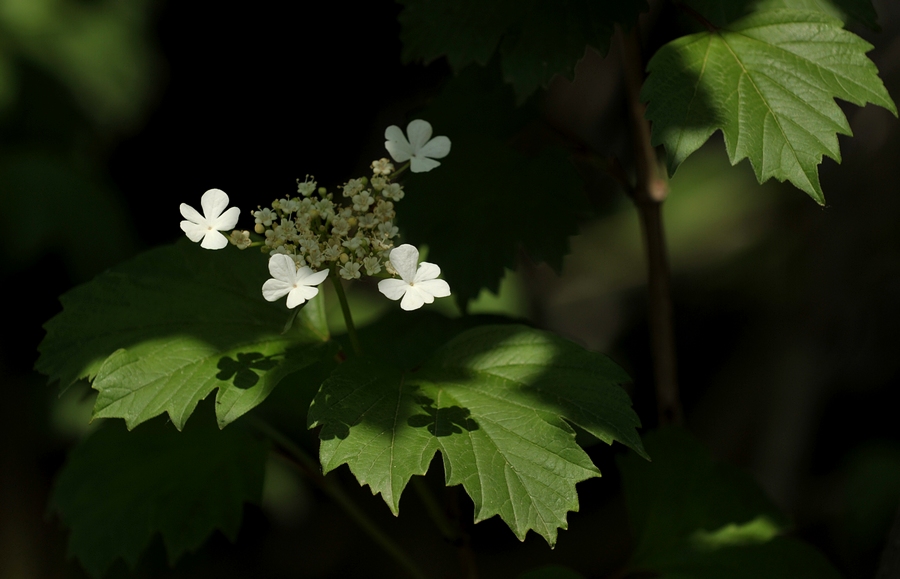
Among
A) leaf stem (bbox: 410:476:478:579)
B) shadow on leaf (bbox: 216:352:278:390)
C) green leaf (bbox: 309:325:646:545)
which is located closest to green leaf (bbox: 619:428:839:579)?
leaf stem (bbox: 410:476:478:579)

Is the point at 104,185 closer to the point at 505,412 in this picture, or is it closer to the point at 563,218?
the point at 563,218

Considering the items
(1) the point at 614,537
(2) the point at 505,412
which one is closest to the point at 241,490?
(2) the point at 505,412

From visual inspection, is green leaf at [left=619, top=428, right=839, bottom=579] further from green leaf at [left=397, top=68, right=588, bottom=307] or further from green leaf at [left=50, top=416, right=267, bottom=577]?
green leaf at [left=50, top=416, right=267, bottom=577]

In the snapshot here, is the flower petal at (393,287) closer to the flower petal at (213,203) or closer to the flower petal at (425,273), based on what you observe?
the flower petal at (425,273)

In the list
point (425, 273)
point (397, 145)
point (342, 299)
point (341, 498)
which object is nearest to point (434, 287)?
point (425, 273)

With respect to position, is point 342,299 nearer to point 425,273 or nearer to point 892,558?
point 425,273
